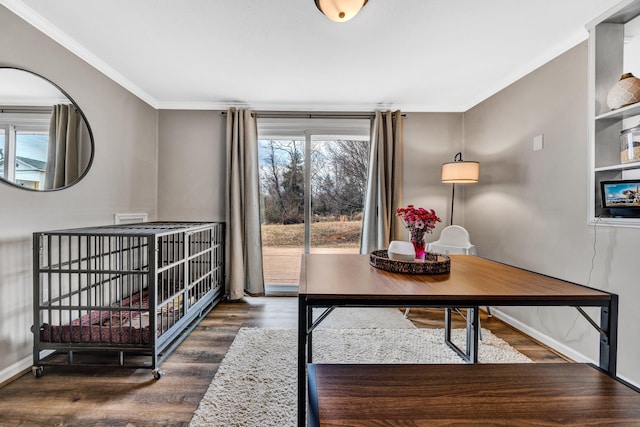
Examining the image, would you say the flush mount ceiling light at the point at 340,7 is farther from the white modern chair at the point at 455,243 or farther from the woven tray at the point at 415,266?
the white modern chair at the point at 455,243

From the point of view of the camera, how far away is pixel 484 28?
1.97 m

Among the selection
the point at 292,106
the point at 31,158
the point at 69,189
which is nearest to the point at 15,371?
the point at 69,189

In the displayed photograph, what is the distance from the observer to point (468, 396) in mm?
938

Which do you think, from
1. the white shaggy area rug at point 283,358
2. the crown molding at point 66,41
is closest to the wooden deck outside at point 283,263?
the white shaggy area rug at point 283,358

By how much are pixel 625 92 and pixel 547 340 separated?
181cm

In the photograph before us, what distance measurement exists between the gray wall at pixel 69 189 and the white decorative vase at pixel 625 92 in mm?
3606

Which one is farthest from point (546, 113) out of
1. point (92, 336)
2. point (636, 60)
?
point (92, 336)

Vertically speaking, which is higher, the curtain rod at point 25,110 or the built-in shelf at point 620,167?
the curtain rod at point 25,110

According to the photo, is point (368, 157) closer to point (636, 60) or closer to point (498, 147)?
point (498, 147)

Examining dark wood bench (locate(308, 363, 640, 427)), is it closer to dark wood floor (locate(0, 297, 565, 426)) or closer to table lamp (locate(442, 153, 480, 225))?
dark wood floor (locate(0, 297, 565, 426))

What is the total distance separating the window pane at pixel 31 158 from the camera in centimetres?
182

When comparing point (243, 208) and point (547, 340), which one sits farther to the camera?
point (243, 208)

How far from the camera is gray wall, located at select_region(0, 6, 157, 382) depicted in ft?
5.80

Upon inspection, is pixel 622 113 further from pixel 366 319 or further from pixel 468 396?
pixel 366 319
